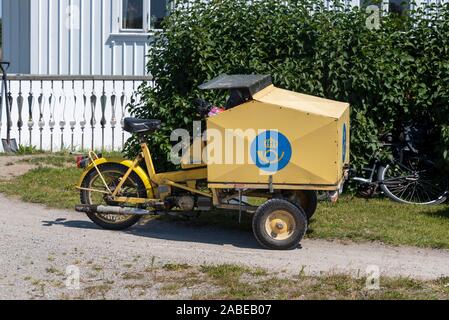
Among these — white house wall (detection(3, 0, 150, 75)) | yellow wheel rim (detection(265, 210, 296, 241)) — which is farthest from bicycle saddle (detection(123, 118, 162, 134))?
white house wall (detection(3, 0, 150, 75))

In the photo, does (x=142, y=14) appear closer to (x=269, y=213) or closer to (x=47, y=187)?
(x=47, y=187)

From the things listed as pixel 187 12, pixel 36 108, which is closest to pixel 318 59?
pixel 187 12

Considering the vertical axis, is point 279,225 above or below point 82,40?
below

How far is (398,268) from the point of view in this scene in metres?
8.16

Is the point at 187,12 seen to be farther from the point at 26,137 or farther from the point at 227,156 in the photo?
the point at 26,137

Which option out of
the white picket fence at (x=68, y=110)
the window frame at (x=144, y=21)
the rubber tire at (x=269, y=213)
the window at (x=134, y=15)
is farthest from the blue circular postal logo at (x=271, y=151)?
the window at (x=134, y=15)

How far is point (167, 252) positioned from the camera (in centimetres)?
859

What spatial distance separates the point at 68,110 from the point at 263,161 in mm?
7380

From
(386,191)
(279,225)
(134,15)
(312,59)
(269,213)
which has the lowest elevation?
(386,191)

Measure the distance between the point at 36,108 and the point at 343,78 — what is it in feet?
20.1

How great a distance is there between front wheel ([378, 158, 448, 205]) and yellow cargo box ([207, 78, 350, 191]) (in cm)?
271

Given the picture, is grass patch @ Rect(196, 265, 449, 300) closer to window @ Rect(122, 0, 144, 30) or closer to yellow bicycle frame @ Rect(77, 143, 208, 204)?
yellow bicycle frame @ Rect(77, 143, 208, 204)

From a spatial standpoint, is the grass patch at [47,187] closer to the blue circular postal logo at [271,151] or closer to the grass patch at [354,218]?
the grass patch at [354,218]

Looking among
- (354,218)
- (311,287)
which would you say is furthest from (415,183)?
(311,287)
